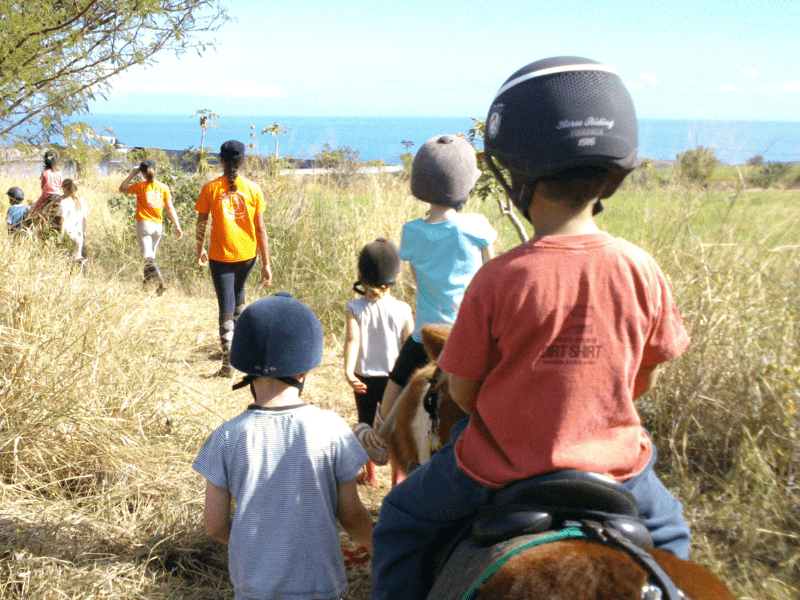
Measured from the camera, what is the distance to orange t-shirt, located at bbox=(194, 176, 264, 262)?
5.77 m

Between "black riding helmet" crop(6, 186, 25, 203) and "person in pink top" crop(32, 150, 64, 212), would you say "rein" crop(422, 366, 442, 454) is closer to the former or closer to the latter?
"black riding helmet" crop(6, 186, 25, 203)

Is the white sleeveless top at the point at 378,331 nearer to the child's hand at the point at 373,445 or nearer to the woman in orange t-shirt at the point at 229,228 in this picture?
the child's hand at the point at 373,445

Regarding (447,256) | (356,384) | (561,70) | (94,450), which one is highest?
(561,70)

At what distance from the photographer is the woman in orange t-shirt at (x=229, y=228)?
5.77m

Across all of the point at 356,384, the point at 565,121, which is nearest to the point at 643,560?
the point at 565,121

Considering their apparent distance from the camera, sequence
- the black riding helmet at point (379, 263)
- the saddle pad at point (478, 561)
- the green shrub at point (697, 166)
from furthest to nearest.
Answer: the green shrub at point (697, 166) < the black riding helmet at point (379, 263) < the saddle pad at point (478, 561)

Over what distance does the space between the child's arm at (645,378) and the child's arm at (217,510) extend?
1.29 meters

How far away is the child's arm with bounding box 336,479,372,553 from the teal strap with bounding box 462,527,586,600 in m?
0.89

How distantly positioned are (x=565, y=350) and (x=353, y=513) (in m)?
1.07

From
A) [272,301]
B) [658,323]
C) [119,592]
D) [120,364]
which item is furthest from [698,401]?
[120,364]

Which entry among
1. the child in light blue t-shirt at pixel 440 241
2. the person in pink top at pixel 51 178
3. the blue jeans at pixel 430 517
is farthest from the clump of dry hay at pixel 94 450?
the person in pink top at pixel 51 178

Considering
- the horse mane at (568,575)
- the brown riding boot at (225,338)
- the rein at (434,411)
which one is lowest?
the brown riding boot at (225,338)

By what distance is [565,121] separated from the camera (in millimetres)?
1478

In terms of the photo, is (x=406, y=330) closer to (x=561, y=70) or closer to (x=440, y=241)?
(x=440, y=241)
